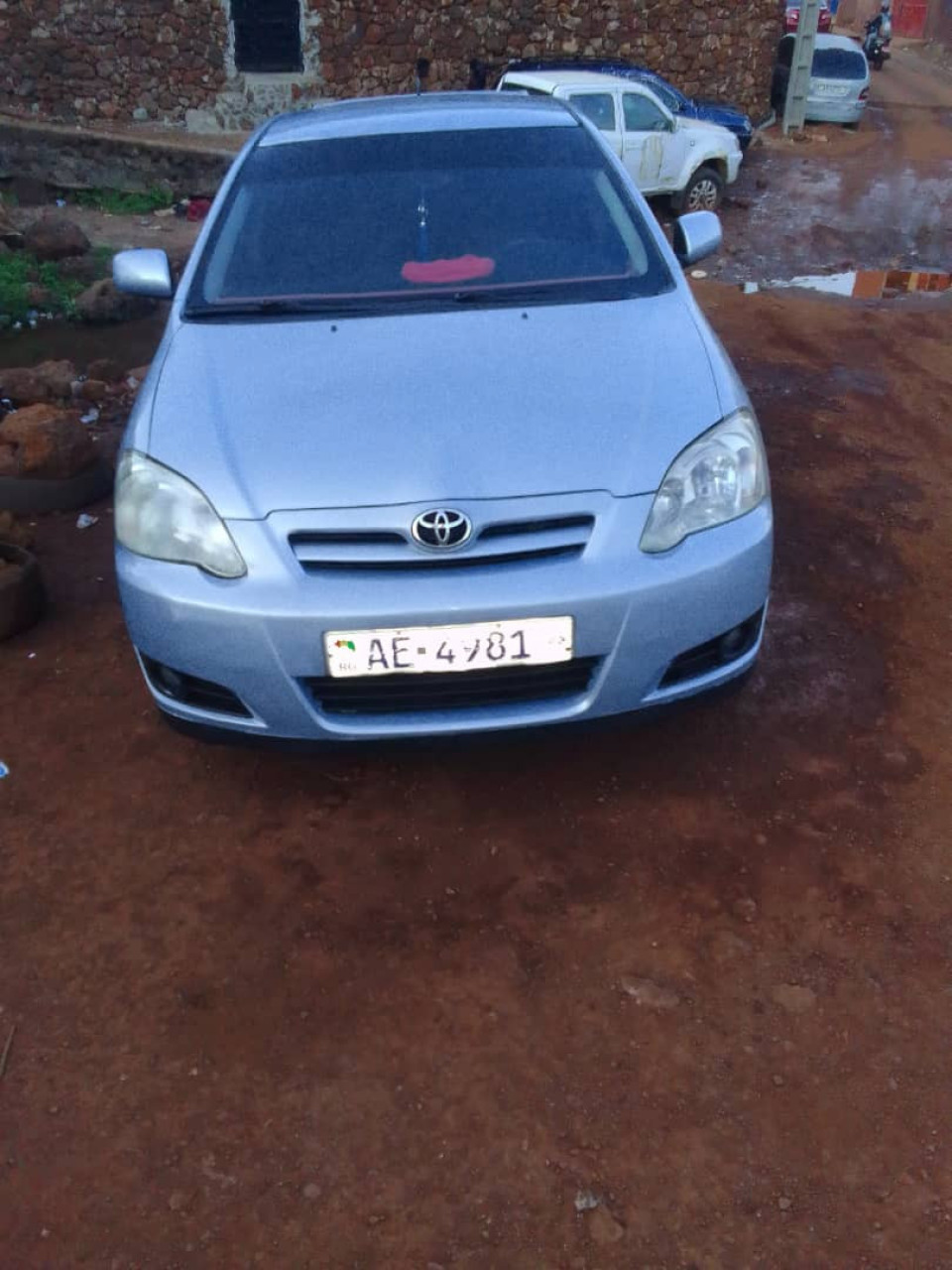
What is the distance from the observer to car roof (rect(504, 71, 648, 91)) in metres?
10.6

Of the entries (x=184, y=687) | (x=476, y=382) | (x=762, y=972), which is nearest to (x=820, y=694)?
(x=762, y=972)

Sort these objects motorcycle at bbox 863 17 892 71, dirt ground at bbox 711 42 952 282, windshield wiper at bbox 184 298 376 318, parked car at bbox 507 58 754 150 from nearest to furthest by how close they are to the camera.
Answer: windshield wiper at bbox 184 298 376 318, dirt ground at bbox 711 42 952 282, parked car at bbox 507 58 754 150, motorcycle at bbox 863 17 892 71

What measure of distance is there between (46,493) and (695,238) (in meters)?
2.95

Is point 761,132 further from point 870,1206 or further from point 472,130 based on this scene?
point 870,1206

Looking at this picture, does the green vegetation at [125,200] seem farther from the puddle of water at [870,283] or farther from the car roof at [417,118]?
the car roof at [417,118]

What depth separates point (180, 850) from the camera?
2816mm

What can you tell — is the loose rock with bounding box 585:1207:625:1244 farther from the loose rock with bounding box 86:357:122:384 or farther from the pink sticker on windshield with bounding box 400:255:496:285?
the loose rock with bounding box 86:357:122:384

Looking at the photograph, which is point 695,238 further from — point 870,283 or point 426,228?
point 870,283

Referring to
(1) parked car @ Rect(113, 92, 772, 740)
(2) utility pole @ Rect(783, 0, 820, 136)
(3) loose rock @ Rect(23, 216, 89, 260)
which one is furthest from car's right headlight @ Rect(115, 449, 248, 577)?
(2) utility pole @ Rect(783, 0, 820, 136)

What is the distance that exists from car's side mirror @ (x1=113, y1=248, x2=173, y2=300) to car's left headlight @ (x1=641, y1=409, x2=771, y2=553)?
1.96 meters

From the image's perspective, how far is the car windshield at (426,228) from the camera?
322 centimetres

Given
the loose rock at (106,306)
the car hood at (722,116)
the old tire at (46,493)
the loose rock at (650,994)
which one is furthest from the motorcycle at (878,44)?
the loose rock at (650,994)

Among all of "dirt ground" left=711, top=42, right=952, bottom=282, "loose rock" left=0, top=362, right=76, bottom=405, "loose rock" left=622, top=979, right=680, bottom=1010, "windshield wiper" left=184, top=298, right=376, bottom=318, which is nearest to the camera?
"loose rock" left=622, top=979, right=680, bottom=1010

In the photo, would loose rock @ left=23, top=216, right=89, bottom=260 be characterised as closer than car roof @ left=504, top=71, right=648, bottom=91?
Yes
